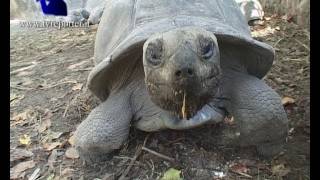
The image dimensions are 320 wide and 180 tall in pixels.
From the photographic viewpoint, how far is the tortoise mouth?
6.70 ft

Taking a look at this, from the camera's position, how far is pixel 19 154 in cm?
296

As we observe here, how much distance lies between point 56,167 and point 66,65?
1940 mm

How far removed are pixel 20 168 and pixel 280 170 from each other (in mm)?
1533

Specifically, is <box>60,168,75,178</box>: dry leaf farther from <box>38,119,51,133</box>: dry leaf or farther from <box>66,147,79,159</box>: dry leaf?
<box>38,119,51,133</box>: dry leaf

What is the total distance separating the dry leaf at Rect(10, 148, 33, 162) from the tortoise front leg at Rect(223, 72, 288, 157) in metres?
1.31

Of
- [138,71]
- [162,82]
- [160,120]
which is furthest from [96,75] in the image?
[162,82]

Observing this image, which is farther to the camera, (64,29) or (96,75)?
(64,29)

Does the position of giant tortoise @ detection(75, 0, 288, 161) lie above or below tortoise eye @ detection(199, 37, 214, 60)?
below

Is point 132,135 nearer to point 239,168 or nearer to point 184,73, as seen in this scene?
point 239,168

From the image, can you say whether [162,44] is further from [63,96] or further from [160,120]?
[63,96]

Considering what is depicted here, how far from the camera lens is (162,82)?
2.08 metres
